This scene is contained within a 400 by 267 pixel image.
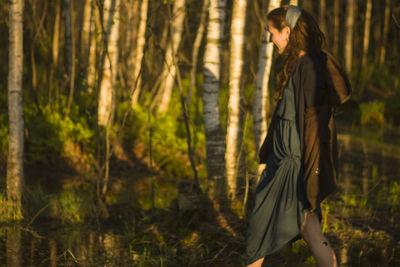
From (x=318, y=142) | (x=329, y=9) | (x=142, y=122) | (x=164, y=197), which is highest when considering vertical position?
(x=329, y=9)

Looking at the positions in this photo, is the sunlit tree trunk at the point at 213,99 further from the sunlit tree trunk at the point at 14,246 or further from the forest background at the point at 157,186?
the sunlit tree trunk at the point at 14,246

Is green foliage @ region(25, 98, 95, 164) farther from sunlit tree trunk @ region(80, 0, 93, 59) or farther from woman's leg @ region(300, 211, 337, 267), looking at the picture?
woman's leg @ region(300, 211, 337, 267)

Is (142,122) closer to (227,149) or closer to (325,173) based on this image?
(227,149)

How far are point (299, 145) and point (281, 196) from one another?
36 cm

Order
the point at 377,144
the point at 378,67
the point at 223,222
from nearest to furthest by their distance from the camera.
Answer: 1. the point at 223,222
2. the point at 377,144
3. the point at 378,67

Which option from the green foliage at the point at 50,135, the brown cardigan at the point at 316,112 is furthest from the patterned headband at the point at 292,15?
the green foliage at the point at 50,135

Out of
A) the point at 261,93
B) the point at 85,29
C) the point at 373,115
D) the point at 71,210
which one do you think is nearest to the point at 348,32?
the point at 373,115

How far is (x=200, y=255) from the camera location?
5.65 m

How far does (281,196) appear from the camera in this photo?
3.94m

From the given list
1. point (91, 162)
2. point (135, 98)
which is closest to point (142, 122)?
point (135, 98)

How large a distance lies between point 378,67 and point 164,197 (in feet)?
63.2

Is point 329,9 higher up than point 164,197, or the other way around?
point 329,9

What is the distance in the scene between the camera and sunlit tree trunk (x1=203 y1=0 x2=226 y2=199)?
262 inches

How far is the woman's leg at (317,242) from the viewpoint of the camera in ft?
12.8
